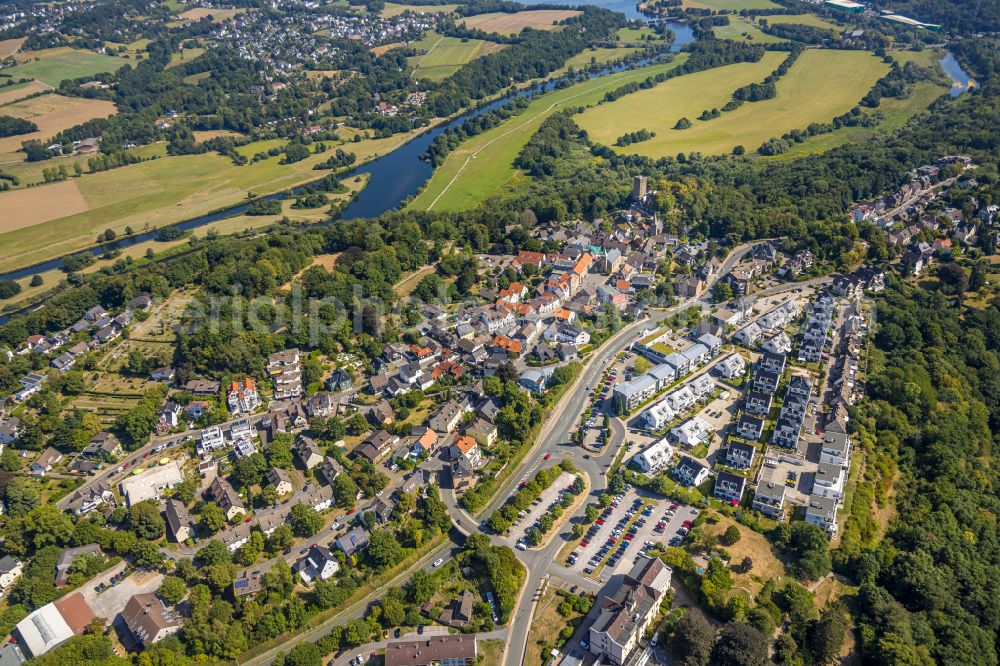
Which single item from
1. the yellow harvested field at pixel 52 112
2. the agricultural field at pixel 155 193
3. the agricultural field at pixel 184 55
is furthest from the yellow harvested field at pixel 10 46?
the agricultural field at pixel 155 193

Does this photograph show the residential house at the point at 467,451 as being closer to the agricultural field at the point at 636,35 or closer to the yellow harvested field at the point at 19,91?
the yellow harvested field at the point at 19,91

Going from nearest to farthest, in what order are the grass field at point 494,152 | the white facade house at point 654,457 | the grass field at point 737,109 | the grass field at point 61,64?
the white facade house at point 654,457 → the grass field at point 494,152 → the grass field at point 737,109 → the grass field at point 61,64

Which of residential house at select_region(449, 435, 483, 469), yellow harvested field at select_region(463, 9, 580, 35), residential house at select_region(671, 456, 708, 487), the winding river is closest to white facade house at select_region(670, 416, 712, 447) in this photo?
residential house at select_region(671, 456, 708, 487)

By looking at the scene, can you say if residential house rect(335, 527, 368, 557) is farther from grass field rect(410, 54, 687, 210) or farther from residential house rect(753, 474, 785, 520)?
grass field rect(410, 54, 687, 210)

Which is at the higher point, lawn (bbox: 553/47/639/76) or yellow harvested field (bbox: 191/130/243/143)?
lawn (bbox: 553/47/639/76)

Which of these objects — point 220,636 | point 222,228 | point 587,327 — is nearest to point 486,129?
point 222,228

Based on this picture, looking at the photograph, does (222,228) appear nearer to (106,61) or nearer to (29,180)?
(29,180)
